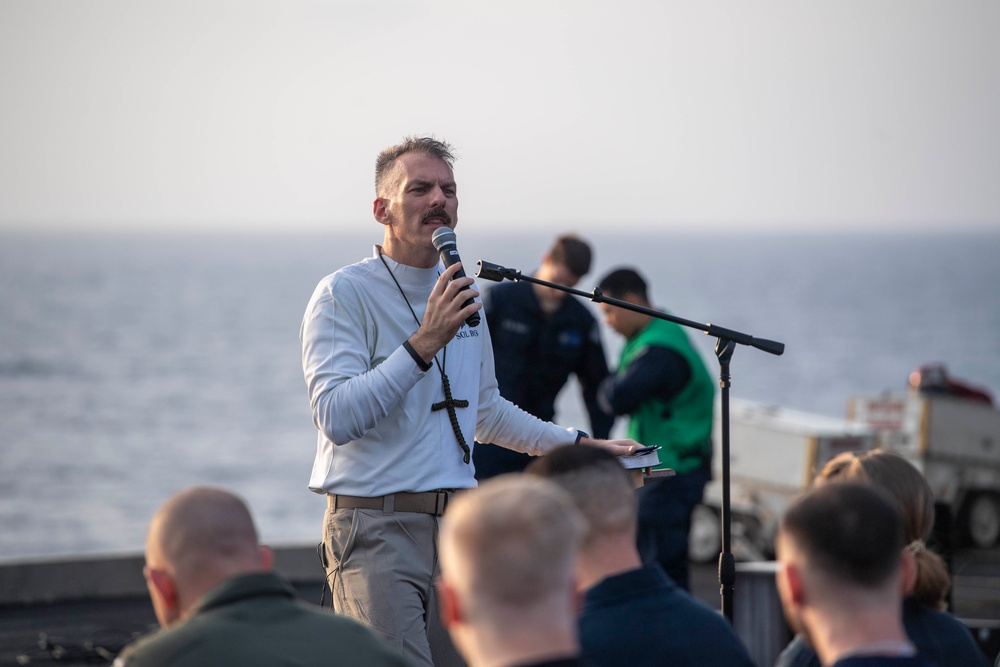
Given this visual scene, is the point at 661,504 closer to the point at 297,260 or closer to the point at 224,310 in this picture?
the point at 224,310

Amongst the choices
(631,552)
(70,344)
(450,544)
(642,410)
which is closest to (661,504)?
(642,410)

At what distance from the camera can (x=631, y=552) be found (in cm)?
265

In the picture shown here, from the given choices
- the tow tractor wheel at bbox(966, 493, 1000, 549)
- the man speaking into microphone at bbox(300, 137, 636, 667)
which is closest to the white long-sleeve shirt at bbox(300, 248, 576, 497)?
the man speaking into microphone at bbox(300, 137, 636, 667)

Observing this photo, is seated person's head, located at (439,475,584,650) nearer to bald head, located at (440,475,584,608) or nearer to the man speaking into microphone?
bald head, located at (440,475,584,608)

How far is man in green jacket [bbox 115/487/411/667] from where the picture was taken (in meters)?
2.28

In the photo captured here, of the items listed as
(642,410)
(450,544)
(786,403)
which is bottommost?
(786,403)

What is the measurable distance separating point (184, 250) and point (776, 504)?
510 feet

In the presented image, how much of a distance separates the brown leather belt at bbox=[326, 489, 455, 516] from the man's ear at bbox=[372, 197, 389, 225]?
2.70 ft

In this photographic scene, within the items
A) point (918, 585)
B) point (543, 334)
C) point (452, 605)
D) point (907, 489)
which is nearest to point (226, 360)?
point (543, 334)

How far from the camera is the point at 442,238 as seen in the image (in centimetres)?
369

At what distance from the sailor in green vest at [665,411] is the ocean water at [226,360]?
1.58 m

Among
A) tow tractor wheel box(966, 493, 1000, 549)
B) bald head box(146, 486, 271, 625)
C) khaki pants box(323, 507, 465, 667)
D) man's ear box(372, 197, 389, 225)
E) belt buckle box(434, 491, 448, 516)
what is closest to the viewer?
bald head box(146, 486, 271, 625)

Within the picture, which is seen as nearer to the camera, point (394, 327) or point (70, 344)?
point (394, 327)

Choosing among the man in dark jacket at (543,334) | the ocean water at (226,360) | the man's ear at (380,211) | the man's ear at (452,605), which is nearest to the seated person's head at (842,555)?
the man's ear at (452,605)
